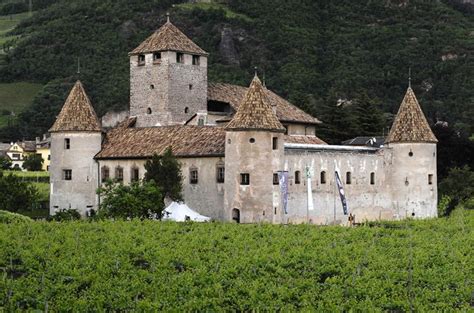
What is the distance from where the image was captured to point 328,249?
42906 mm

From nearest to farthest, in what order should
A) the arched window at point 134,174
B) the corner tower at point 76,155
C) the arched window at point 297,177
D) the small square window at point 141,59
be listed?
the arched window at point 297,177 → the arched window at point 134,174 → the corner tower at point 76,155 → the small square window at point 141,59

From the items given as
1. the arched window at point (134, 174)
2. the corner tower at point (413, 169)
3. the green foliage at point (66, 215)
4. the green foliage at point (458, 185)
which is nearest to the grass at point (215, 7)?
the green foliage at point (458, 185)

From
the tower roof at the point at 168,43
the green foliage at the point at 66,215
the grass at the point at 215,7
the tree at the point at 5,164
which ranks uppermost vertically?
the grass at the point at 215,7

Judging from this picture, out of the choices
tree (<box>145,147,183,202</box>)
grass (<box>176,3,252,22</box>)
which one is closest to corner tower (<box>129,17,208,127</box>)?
tree (<box>145,147,183,202</box>)

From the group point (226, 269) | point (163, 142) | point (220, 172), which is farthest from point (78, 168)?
point (226, 269)

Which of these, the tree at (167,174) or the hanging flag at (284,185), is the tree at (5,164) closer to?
the tree at (167,174)

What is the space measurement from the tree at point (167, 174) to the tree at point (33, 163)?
167ft

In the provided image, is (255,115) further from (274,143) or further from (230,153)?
(230,153)

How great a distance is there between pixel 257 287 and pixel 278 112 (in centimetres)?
3402

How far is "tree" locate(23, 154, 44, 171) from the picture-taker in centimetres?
11012

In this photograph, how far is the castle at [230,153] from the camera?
58.3 m

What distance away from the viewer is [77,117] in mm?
65250

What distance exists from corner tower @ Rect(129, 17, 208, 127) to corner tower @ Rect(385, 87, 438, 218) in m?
12.1

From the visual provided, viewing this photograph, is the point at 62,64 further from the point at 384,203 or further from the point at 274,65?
the point at 384,203
